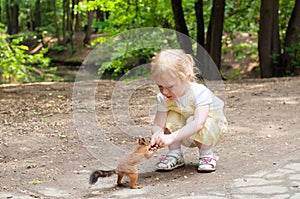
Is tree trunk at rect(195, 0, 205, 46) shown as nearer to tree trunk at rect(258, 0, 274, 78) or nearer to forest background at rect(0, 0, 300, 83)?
forest background at rect(0, 0, 300, 83)

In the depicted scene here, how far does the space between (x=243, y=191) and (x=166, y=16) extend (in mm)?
10367

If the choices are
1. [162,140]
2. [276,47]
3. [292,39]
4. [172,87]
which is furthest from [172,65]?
[292,39]

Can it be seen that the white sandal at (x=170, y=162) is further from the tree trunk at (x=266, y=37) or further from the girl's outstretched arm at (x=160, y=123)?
the tree trunk at (x=266, y=37)

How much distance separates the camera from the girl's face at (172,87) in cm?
329

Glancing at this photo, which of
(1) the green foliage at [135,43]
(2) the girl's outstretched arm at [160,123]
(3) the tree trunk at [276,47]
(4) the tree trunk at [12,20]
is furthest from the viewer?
(4) the tree trunk at [12,20]

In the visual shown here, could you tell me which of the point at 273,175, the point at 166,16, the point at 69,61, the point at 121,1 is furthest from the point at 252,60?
the point at 273,175

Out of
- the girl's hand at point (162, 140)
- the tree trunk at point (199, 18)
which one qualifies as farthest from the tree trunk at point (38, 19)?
the girl's hand at point (162, 140)

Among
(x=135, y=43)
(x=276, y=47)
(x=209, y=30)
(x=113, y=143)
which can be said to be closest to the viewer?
(x=113, y=143)

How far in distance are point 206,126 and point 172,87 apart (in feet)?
1.25

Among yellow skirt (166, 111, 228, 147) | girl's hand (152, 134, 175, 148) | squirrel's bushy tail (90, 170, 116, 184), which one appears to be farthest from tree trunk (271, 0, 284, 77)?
squirrel's bushy tail (90, 170, 116, 184)

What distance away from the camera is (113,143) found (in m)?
4.53

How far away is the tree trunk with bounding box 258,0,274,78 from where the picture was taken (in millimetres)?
10219

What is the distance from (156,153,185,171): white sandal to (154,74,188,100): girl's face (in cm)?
44

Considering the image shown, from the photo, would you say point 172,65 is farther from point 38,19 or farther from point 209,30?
point 38,19
